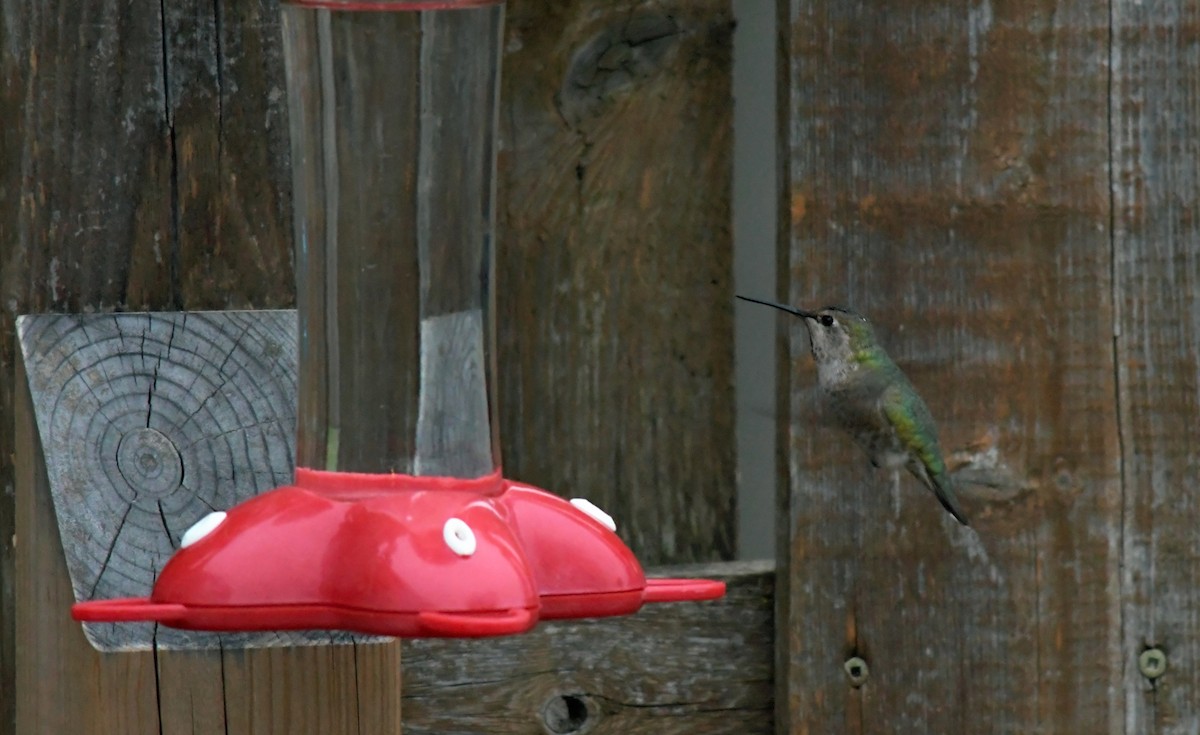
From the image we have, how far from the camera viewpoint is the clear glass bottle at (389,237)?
1996 mm

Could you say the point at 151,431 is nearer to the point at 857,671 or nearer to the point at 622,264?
the point at 622,264

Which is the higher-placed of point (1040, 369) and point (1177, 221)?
point (1177, 221)

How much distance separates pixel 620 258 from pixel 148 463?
3.17 feet

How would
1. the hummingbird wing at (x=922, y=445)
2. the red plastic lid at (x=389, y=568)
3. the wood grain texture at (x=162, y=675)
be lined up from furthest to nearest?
the hummingbird wing at (x=922, y=445) → the wood grain texture at (x=162, y=675) → the red plastic lid at (x=389, y=568)

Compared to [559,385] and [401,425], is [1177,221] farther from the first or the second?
[401,425]

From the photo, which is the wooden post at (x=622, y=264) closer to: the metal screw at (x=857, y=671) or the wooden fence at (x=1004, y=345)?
the wooden fence at (x=1004, y=345)

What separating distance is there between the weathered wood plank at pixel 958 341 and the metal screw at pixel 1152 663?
47 millimetres

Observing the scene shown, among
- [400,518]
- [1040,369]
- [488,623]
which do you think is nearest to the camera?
[488,623]

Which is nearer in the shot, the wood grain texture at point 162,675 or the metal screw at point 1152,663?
the wood grain texture at point 162,675

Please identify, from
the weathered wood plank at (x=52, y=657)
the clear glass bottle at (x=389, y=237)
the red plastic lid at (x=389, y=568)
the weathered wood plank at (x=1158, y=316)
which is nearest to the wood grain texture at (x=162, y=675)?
the weathered wood plank at (x=52, y=657)

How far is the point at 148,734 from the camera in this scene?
199 centimetres

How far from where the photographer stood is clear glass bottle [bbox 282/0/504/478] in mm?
1996

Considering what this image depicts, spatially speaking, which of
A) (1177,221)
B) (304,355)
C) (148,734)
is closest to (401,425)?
(304,355)

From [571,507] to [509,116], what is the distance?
102 centimetres
